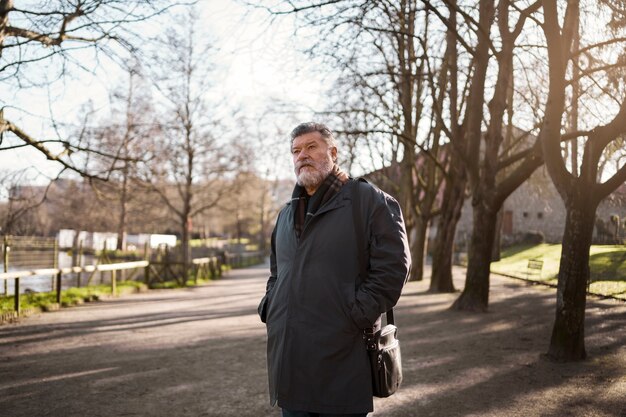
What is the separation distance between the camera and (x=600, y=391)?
6.16 meters

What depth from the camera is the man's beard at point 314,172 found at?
3.20 meters

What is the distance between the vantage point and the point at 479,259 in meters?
12.3

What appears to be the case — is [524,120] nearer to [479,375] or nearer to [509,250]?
[479,375]

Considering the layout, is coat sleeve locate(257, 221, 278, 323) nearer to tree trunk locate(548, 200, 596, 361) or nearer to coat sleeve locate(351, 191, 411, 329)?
coat sleeve locate(351, 191, 411, 329)

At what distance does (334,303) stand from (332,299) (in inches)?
0.9

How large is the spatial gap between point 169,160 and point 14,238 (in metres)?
9.27

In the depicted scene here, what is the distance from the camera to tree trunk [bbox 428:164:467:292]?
16.0 meters


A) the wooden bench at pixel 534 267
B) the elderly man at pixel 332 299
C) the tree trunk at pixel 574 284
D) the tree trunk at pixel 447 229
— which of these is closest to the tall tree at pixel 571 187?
the tree trunk at pixel 574 284

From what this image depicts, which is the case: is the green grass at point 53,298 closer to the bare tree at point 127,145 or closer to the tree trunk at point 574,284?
the bare tree at point 127,145

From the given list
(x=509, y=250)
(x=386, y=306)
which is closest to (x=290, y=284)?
(x=386, y=306)

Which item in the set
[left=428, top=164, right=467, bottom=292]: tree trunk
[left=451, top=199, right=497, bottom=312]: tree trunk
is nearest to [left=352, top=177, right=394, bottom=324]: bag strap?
[left=451, top=199, right=497, bottom=312]: tree trunk

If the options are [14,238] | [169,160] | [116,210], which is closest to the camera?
[14,238]

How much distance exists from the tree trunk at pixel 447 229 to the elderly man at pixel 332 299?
13.2 meters

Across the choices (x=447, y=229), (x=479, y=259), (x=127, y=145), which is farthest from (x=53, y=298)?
(x=447, y=229)
